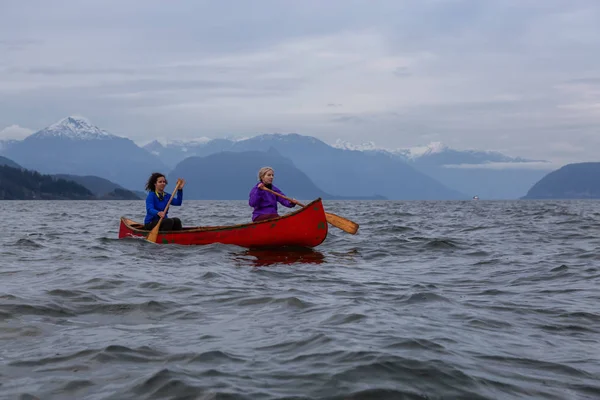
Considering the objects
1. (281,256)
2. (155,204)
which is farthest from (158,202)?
(281,256)

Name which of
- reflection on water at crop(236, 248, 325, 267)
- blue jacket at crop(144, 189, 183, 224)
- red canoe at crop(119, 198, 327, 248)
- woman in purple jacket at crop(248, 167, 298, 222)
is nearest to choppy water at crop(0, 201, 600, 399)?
reflection on water at crop(236, 248, 325, 267)

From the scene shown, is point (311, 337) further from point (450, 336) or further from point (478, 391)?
point (478, 391)

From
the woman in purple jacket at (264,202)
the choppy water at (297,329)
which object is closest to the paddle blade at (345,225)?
the woman in purple jacket at (264,202)

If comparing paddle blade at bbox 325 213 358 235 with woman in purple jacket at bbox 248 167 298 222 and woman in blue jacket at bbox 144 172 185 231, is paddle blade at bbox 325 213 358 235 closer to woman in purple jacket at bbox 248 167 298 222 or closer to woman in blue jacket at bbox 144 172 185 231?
woman in purple jacket at bbox 248 167 298 222

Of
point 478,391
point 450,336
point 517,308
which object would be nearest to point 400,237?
point 517,308

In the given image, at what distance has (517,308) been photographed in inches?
315

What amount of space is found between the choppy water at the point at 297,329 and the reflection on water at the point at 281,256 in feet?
0.62

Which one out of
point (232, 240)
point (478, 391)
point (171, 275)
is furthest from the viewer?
point (232, 240)

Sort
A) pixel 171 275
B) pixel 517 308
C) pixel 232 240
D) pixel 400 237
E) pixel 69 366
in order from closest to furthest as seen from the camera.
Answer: pixel 69 366
pixel 517 308
pixel 171 275
pixel 232 240
pixel 400 237

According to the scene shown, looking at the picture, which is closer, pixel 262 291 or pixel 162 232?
pixel 262 291

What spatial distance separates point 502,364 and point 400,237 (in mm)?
15416

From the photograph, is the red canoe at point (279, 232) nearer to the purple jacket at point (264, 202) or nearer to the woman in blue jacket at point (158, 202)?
the purple jacket at point (264, 202)

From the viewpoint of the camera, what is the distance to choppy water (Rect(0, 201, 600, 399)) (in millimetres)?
4820

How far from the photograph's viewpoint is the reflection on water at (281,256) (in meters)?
13.2
